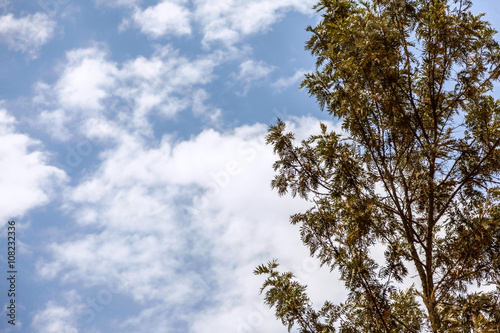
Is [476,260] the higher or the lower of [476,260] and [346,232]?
the lower

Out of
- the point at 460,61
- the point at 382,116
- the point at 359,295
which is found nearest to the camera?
the point at 359,295

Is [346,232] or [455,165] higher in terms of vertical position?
[455,165]

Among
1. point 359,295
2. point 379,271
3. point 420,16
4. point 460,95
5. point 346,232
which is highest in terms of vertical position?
point 420,16

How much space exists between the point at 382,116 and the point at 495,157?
208 centimetres

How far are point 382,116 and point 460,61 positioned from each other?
167cm

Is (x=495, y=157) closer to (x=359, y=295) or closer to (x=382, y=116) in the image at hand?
(x=382, y=116)

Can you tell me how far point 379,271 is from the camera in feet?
24.5

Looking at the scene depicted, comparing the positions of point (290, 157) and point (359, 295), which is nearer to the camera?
point (359, 295)

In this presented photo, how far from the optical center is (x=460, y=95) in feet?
24.3

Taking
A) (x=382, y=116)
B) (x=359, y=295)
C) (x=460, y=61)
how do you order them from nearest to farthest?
(x=359, y=295)
(x=460, y=61)
(x=382, y=116)

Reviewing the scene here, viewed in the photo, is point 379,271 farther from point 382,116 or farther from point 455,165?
point 382,116

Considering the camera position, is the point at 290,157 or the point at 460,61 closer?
the point at 460,61

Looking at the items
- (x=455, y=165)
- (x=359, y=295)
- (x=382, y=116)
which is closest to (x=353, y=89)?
(x=382, y=116)

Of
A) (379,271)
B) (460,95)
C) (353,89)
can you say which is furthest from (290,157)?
(460,95)
